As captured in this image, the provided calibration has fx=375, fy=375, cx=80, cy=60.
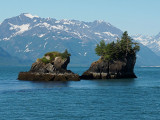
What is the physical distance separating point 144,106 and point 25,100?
1059 inches

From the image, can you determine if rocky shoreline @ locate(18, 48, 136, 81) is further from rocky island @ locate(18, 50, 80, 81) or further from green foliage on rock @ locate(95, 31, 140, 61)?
green foliage on rock @ locate(95, 31, 140, 61)

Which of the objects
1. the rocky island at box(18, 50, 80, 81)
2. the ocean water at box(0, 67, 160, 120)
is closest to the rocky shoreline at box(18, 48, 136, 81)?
the rocky island at box(18, 50, 80, 81)

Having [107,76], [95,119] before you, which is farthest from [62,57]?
[95,119]

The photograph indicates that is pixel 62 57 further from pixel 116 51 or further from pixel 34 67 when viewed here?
pixel 116 51

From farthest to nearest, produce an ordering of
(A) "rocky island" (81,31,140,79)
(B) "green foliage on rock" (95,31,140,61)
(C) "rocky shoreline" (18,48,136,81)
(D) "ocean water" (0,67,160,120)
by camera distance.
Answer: (B) "green foliage on rock" (95,31,140,61) < (A) "rocky island" (81,31,140,79) < (C) "rocky shoreline" (18,48,136,81) < (D) "ocean water" (0,67,160,120)

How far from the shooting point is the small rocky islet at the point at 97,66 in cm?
14638

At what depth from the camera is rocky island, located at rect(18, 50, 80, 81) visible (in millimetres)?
144125

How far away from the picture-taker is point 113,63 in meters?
160

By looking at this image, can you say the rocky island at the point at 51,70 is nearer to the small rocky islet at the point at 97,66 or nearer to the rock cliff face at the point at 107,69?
the small rocky islet at the point at 97,66

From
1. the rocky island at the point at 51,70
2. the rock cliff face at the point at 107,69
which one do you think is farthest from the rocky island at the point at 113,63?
the rocky island at the point at 51,70

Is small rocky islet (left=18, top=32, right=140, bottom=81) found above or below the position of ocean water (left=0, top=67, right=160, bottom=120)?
above

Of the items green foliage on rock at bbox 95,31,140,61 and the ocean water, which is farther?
green foliage on rock at bbox 95,31,140,61

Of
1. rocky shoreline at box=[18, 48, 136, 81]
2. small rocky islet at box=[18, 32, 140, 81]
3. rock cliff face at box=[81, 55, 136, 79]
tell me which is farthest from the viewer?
rock cliff face at box=[81, 55, 136, 79]

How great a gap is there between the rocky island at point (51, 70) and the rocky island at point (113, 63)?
45.5ft
